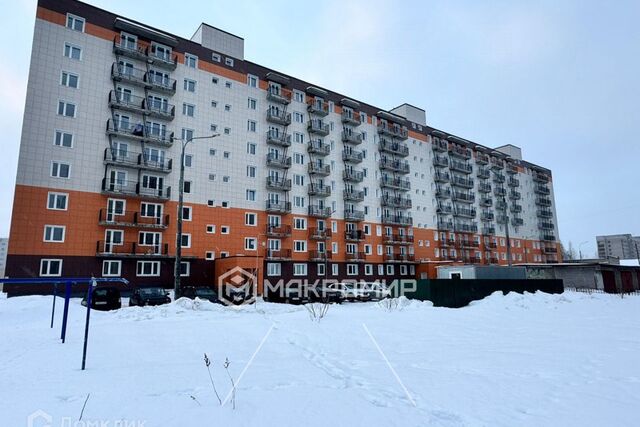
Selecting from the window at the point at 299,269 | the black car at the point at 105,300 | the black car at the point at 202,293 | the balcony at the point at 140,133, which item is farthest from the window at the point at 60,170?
the window at the point at 299,269

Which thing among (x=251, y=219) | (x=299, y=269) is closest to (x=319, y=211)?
(x=299, y=269)

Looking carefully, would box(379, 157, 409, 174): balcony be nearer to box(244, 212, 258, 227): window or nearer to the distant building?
box(244, 212, 258, 227): window

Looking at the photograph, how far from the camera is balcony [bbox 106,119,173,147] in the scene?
31378 millimetres

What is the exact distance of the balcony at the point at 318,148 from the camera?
4422cm

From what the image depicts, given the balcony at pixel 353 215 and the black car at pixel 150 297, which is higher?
the balcony at pixel 353 215

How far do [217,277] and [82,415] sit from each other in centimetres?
3024

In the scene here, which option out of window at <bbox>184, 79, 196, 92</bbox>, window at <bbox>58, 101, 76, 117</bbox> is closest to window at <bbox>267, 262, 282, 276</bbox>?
window at <bbox>184, 79, 196, 92</bbox>

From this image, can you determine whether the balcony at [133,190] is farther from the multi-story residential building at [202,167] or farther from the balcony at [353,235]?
the balcony at [353,235]

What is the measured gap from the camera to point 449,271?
140 feet

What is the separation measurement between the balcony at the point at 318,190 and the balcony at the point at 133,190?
16.1 metres

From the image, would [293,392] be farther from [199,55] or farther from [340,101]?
[340,101]

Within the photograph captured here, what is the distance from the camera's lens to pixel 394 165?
52281 mm

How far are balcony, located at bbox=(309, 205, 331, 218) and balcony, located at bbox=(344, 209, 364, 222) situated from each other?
310 centimetres

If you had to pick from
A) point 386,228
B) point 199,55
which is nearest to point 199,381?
point 199,55
